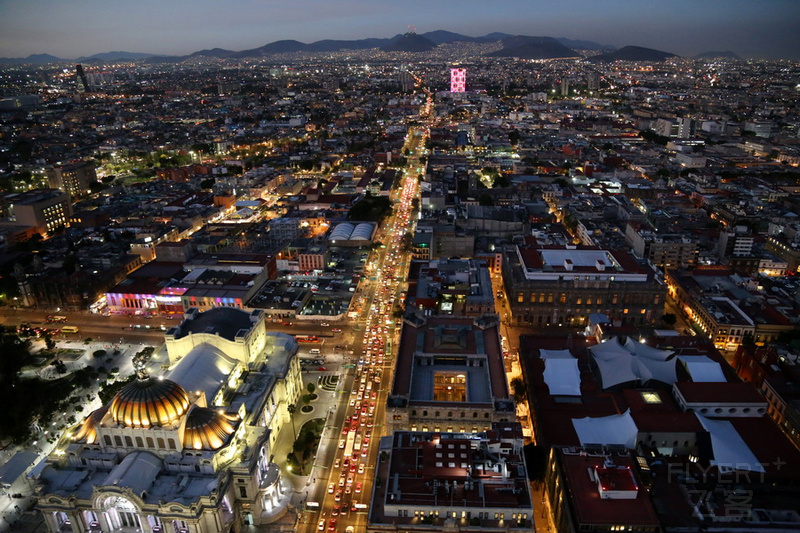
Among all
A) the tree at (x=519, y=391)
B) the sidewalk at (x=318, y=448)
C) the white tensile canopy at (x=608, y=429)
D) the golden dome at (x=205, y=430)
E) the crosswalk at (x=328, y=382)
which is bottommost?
the sidewalk at (x=318, y=448)

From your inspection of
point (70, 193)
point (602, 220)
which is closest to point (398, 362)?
point (602, 220)

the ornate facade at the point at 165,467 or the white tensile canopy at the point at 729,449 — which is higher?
the ornate facade at the point at 165,467

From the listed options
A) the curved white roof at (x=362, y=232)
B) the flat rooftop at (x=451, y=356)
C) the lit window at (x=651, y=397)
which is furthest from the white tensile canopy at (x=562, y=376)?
the curved white roof at (x=362, y=232)

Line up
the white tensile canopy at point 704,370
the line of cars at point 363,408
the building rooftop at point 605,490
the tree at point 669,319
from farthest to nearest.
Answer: the tree at point 669,319 → the white tensile canopy at point 704,370 → the line of cars at point 363,408 → the building rooftop at point 605,490

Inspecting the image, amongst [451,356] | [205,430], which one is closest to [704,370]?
[451,356]

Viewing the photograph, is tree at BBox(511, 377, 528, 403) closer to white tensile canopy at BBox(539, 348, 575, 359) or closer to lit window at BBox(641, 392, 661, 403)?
white tensile canopy at BBox(539, 348, 575, 359)

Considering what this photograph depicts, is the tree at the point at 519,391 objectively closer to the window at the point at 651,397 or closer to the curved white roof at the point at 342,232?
the window at the point at 651,397
